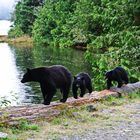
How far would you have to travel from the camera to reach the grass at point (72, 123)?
824 centimetres

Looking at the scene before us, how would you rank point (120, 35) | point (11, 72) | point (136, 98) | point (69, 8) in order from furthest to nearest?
point (69, 8) < point (11, 72) < point (120, 35) < point (136, 98)

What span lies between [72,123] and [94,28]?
142 feet

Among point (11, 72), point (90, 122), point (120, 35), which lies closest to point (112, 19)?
point (120, 35)

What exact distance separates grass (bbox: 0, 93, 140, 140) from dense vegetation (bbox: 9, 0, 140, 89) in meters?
9.08

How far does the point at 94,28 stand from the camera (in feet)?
170

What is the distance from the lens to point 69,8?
6731 centimetres

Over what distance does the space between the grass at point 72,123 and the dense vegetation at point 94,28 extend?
29.8ft

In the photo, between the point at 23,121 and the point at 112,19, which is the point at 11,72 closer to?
the point at 112,19

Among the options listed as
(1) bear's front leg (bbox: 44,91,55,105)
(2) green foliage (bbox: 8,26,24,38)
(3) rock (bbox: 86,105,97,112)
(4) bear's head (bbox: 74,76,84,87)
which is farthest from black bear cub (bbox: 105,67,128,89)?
(2) green foliage (bbox: 8,26,24,38)

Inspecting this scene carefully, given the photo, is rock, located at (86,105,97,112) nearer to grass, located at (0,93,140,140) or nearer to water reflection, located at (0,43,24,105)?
grass, located at (0,93,140,140)

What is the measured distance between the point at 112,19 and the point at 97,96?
2090 cm

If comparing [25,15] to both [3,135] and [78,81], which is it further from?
[3,135]

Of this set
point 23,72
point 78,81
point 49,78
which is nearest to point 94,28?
point 23,72

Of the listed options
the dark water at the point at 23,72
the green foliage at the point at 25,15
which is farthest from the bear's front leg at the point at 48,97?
the green foliage at the point at 25,15
